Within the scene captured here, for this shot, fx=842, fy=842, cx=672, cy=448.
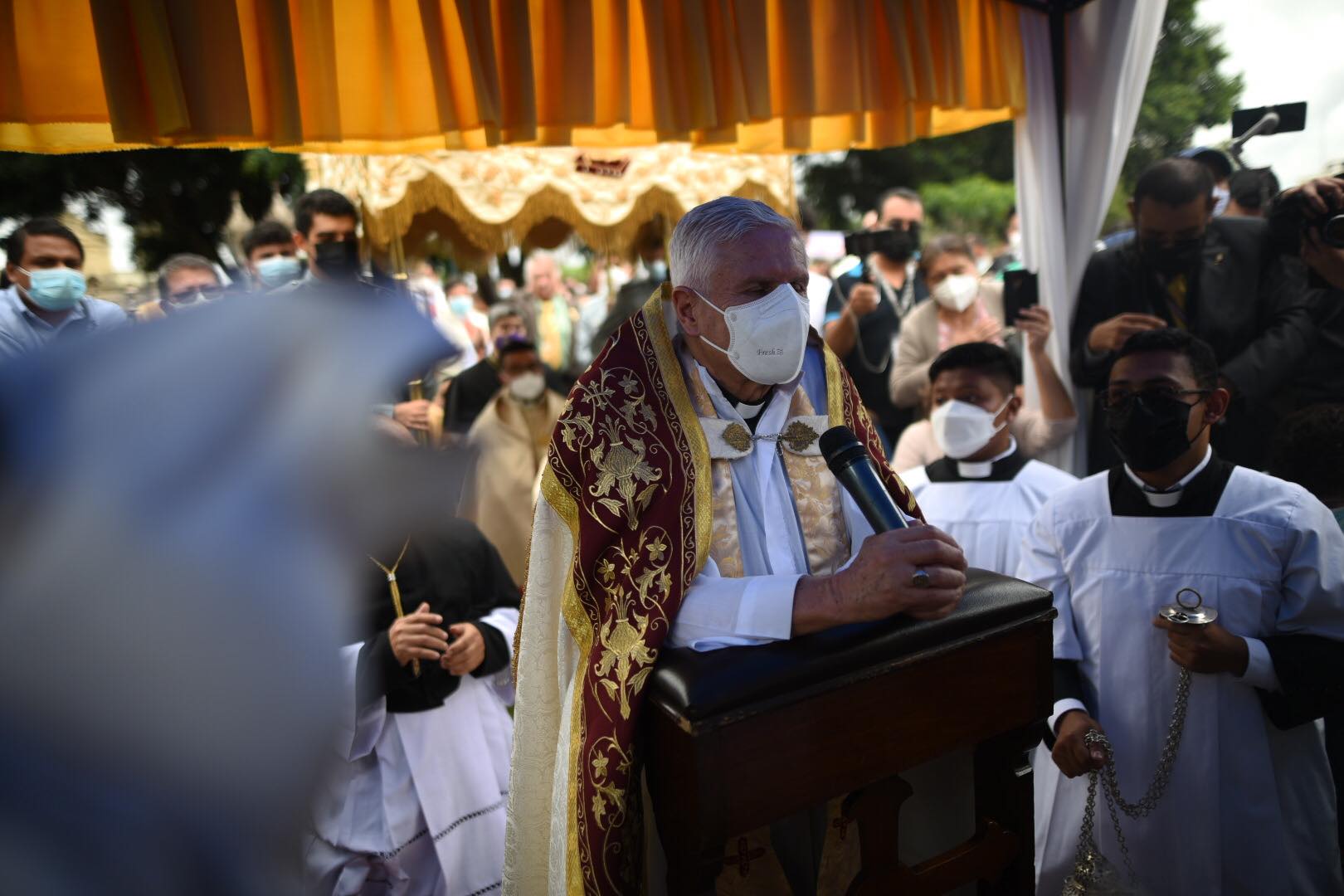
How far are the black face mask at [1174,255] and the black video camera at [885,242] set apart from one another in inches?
58.7

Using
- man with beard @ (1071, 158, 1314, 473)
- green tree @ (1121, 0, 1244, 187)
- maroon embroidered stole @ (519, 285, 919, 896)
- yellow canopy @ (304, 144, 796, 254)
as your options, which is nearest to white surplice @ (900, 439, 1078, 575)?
man with beard @ (1071, 158, 1314, 473)

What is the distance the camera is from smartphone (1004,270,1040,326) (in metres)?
4.30

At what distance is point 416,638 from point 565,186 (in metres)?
5.22

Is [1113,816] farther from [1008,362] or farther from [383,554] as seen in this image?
[383,554]

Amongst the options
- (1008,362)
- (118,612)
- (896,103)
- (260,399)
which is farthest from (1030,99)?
(118,612)

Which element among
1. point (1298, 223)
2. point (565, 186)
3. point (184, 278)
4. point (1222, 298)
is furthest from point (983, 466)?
point (565, 186)

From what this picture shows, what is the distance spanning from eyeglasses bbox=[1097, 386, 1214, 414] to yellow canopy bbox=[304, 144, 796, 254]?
14.9ft

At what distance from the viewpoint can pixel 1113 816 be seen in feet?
8.02

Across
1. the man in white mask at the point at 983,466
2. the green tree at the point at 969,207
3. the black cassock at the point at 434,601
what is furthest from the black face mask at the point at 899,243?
the green tree at the point at 969,207

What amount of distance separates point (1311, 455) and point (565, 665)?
8.67ft

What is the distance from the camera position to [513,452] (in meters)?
5.49

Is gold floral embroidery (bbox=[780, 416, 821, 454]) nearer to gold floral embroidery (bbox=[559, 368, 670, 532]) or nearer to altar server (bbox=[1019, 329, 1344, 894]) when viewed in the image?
gold floral embroidery (bbox=[559, 368, 670, 532])

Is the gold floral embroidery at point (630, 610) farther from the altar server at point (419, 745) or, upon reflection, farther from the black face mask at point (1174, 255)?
the black face mask at point (1174, 255)

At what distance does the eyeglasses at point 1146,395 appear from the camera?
246cm
